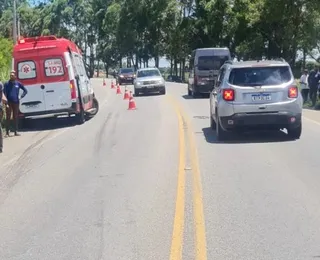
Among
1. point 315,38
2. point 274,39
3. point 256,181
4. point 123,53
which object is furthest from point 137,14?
point 256,181

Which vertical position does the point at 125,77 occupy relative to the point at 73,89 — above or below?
below

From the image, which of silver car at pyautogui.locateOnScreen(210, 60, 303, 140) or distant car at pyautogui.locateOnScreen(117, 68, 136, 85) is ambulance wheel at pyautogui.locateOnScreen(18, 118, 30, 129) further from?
distant car at pyautogui.locateOnScreen(117, 68, 136, 85)

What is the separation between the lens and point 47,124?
23094 millimetres

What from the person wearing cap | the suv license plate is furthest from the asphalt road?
the person wearing cap

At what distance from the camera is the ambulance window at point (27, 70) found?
20.8m

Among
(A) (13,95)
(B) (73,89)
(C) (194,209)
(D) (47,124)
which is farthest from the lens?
(D) (47,124)

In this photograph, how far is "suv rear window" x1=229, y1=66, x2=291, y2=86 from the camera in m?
15.0

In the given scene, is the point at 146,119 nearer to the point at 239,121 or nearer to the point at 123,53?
the point at 239,121

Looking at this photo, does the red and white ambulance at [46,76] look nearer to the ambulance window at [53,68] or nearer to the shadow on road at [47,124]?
the ambulance window at [53,68]

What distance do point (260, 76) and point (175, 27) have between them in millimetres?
56873

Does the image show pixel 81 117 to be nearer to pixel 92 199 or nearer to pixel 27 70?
pixel 27 70

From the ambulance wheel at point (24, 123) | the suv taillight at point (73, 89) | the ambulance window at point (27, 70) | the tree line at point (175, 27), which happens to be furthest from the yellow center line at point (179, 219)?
the tree line at point (175, 27)

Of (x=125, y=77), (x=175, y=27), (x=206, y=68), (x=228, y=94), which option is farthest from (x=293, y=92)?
(x=175, y=27)

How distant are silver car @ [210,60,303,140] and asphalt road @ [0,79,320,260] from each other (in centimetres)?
50
